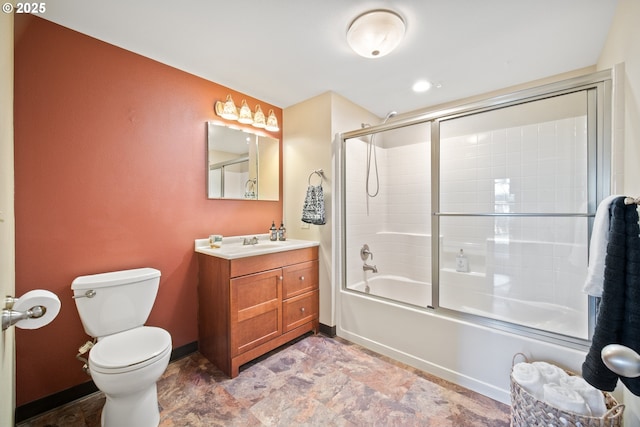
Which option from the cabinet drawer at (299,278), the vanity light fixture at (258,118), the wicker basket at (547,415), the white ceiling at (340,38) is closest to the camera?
the wicker basket at (547,415)

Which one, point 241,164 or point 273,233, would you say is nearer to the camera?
point 241,164

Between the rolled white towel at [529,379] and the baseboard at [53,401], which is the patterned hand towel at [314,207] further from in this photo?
the baseboard at [53,401]

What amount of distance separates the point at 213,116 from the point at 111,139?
2.71 ft

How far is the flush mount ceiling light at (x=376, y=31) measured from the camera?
60.2 inches

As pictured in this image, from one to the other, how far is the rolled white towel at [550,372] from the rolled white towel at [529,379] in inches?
1.2

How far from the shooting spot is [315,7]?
1496mm

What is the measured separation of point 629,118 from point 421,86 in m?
1.48

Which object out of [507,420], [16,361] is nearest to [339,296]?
[507,420]

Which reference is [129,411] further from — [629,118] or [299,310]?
[629,118]

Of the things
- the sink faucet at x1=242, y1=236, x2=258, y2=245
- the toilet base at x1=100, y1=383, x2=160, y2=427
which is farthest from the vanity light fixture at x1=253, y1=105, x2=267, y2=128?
the toilet base at x1=100, y1=383, x2=160, y2=427

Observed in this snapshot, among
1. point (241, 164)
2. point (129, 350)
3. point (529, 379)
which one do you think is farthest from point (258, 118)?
point (529, 379)

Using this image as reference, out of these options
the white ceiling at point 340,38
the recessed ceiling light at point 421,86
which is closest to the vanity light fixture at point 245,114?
the white ceiling at point 340,38

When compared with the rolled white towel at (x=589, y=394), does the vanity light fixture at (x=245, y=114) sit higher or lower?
higher

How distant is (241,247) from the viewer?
2334 millimetres
